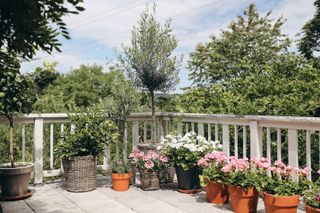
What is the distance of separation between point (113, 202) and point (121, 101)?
1.37 m

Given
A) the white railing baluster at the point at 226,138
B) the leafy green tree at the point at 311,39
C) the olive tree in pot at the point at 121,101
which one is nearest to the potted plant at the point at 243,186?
the white railing baluster at the point at 226,138

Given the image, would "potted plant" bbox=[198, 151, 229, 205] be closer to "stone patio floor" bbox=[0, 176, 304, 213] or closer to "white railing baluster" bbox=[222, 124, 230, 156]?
"stone patio floor" bbox=[0, 176, 304, 213]

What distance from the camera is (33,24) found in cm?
168

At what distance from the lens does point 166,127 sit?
5000 mm

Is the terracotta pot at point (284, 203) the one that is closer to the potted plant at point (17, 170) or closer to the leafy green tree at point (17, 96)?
the leafy green tree at point (17, 96)

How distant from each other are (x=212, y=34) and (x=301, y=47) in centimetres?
394

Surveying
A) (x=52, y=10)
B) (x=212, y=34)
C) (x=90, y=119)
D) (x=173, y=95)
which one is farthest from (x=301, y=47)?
(x=52, y=10)

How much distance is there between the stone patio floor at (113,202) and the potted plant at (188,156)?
0.13 m

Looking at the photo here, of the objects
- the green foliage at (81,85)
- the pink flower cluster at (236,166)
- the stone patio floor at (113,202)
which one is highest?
the green foliage at (81,85)

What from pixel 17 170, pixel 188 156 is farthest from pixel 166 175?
pixel 17 170

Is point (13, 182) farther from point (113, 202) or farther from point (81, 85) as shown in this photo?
point (81, 85)

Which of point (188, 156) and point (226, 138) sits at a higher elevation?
point (226, 138)

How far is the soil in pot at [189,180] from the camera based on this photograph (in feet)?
12.3

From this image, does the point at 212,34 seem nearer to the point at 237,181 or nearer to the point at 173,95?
the point at 173,95
